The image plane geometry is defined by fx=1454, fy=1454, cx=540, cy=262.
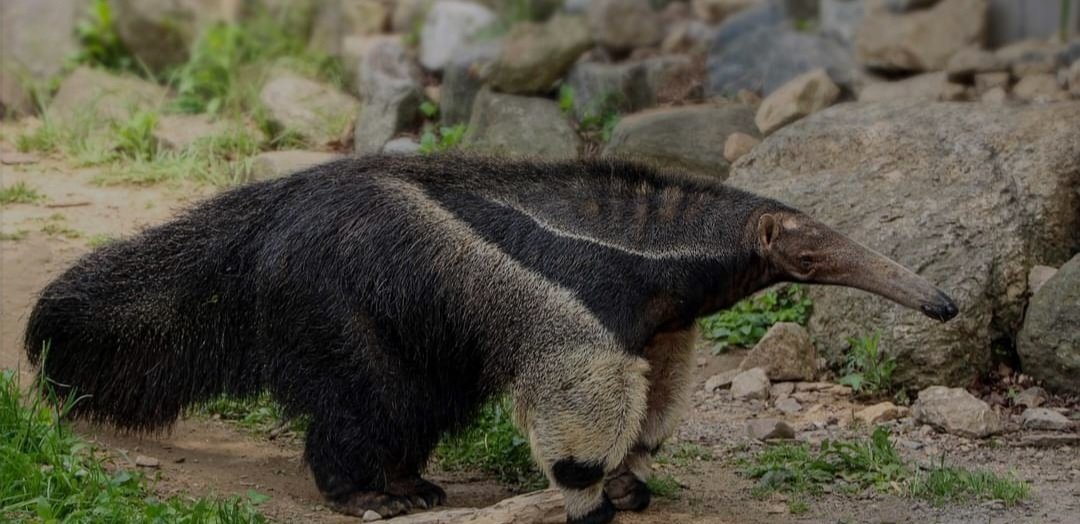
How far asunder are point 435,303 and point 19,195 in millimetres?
5794

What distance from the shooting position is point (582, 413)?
6.39 meters

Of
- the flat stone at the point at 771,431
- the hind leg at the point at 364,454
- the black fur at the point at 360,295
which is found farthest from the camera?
the flat stone at the point at 771,431

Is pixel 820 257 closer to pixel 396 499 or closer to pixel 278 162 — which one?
pixel 396 499

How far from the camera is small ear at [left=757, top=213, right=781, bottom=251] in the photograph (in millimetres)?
6562

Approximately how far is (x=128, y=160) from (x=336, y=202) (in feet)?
19.8

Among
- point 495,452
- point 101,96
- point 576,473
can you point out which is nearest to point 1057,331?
point 495,452

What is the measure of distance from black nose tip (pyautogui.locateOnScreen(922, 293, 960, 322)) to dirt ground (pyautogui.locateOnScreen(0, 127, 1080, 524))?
3.68 feet

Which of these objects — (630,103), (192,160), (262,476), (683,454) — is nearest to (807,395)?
(683,454)

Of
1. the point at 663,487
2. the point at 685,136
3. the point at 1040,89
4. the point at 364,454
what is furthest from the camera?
the point at 1040,89

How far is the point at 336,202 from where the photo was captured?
22.3 feet

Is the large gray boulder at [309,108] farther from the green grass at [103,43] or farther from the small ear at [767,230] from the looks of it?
the small ear at [767,230]

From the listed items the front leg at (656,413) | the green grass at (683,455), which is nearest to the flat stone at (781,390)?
the green grass at (683,455)

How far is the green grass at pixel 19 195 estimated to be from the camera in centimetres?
1111

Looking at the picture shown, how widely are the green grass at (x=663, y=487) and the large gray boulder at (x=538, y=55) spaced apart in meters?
6.16
